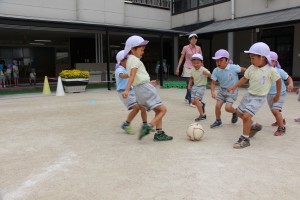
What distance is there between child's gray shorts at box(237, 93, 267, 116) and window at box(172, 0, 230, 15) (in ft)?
47.7

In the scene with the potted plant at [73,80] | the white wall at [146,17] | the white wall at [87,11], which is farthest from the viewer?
the white wall at [146,17]

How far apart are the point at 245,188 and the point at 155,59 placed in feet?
82.1

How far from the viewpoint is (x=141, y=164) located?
3.69 m

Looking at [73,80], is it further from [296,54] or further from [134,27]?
[296,54]

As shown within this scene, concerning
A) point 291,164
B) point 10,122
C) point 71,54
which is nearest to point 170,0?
point 71,54

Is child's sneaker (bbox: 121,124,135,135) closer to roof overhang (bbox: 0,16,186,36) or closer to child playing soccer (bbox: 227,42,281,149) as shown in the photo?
child playing soccer (bbox: 227,42,281,149)

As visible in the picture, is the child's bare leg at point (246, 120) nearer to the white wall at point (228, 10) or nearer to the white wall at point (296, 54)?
the white wall at point (228, 10)

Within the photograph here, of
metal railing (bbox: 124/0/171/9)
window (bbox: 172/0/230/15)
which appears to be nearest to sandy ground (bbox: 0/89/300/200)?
window (bbox: 172/0/230/15)

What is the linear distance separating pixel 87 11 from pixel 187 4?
7.21 meters

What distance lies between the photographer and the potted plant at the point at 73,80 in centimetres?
1231

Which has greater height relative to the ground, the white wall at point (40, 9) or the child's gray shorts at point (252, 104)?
the white wall at point (40, 9)

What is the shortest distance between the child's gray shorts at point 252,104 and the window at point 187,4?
14.6m

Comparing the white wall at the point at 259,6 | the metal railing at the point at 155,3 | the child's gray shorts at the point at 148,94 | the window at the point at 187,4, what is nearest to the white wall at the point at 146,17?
the metal railing at the point at 155,3

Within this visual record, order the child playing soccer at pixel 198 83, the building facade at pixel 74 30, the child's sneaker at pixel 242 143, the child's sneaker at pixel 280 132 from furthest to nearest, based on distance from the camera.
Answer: the building facade at pixel 74 30 → the child playing soccer at pixel 198 83 → the child's sneaker at pixel 280 132 → the child's sneaker at pixel 242 143
